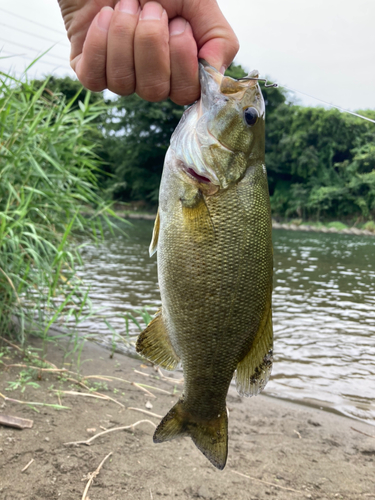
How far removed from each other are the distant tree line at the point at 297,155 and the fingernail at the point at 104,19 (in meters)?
47.0

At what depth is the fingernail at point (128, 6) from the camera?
1470 millimetres

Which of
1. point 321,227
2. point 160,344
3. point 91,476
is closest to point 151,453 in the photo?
point 91,476

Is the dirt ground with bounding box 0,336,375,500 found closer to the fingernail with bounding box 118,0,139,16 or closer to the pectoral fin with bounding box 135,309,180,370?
the pectoral fin with bounding box 135,309,180,370

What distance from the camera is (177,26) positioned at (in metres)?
1.56

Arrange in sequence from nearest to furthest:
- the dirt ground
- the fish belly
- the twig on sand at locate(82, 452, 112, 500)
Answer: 1. the fish belly
2. the twig on sand at locate(82, 452, 112, 500)
3. the dirt ground

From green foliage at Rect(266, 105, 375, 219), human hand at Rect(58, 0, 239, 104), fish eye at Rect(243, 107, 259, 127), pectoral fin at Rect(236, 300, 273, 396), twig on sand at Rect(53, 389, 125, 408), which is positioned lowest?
twig on sand at Rect(53, 389, 125, 408)

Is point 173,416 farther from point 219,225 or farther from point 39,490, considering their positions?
point 39,490

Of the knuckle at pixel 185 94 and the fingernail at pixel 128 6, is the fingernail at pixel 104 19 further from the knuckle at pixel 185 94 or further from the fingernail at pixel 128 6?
the knuckle at pixel 185 94

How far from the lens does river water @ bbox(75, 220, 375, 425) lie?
20.0ft

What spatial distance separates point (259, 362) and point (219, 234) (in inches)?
22.3

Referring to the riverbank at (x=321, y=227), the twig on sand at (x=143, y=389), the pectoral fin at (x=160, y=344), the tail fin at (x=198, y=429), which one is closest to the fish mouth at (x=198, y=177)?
the pectoral fin at (x=160, y=344)

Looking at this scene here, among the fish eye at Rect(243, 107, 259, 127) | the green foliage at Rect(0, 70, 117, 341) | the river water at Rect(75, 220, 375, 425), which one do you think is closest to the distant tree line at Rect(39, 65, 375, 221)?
the river water at Rect(75, 220, 375, 425)

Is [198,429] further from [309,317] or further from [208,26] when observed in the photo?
[309,317]

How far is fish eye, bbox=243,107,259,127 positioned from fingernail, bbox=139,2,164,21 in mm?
492
